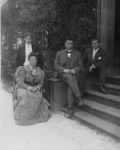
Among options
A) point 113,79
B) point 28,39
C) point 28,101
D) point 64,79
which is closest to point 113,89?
point 113,79

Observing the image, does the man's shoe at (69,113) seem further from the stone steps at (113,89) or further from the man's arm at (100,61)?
the man's arm at (100,61)

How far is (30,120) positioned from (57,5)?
2.59 meters

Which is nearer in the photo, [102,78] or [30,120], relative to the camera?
[30,120]

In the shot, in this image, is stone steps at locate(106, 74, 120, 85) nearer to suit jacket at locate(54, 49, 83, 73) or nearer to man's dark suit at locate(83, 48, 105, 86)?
man's dark suit at locate(83, 48, 105, 86)

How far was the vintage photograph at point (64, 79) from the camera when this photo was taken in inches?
96.6

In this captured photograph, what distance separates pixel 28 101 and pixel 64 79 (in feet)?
2.40

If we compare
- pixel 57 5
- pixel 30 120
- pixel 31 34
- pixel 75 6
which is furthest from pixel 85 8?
pixel 30 120

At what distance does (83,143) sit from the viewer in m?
2.26

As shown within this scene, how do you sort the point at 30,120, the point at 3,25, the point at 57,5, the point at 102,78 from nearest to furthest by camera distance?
the point at 30,120
the point at 102,78
the point at 57,5
the point at 3,25

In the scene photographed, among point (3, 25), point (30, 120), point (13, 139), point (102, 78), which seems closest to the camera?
point (13, 139)

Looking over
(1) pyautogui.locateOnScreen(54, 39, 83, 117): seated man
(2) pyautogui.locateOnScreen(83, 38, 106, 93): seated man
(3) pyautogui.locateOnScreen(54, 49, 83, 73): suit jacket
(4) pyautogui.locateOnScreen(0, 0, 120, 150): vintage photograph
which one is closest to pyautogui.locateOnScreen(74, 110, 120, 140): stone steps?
(4) pyautogui.locateOnScreen(0, 0, 120, 150): vintage photograph

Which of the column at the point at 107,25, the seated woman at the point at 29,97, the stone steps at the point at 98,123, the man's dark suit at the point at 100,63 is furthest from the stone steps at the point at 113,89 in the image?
the seated woman at the point at 29,97

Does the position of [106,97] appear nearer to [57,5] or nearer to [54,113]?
[54,113]

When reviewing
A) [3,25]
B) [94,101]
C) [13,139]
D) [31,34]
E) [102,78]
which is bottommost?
[13,139]
